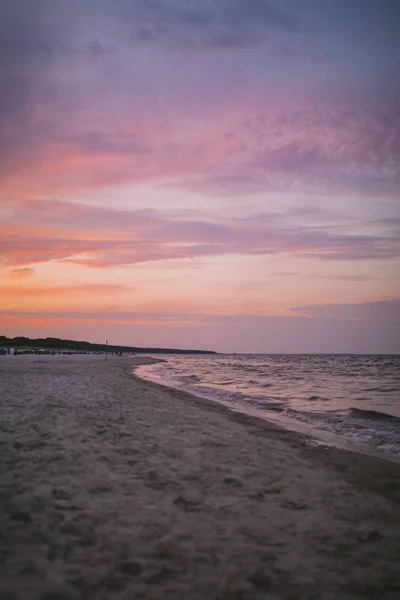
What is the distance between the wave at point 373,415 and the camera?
15.7 metres

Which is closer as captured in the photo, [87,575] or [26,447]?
[87,575]

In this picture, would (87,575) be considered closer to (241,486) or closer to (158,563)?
(158,563)

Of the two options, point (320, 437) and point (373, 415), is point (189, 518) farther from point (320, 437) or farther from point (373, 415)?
point (373, 415)

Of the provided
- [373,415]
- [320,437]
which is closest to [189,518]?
[320,437]

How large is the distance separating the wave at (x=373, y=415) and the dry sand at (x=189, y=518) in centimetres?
707

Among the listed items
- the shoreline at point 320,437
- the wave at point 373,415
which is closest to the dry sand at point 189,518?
the shoreline at point 320,437

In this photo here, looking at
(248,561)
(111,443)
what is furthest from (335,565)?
(111,443)

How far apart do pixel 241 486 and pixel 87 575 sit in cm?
336

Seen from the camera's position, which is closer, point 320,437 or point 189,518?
point 189,518

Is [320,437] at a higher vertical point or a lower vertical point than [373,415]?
higher

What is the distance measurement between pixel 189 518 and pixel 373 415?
13.3 meters

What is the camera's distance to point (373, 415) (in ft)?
53.7

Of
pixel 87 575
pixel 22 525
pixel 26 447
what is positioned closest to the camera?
pixel 87 575

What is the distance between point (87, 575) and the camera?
3928mm
